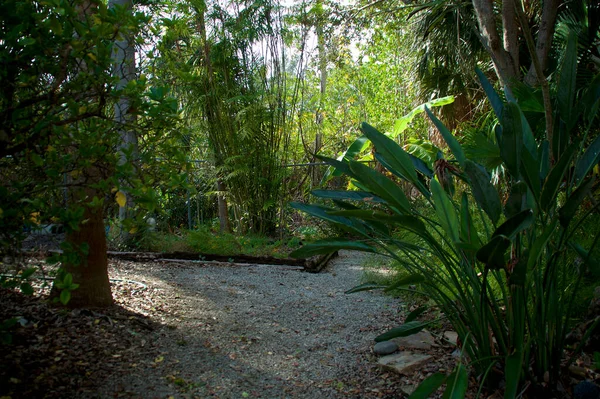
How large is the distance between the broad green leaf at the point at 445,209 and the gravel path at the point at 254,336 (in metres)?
0.98

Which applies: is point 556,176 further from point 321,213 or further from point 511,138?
point 321,213

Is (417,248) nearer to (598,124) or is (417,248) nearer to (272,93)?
(598,124)

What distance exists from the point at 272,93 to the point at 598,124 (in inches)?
178

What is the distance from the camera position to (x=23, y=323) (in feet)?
8.47

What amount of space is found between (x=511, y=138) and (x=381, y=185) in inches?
19.3

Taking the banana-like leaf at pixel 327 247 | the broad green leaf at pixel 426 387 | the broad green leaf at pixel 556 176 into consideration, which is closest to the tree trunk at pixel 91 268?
the banana-like leaf at pixel 327 247

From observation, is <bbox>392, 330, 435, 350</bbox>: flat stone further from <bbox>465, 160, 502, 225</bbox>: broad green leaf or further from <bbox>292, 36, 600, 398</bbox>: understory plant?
<bbox>465, 160, 502, 225</bbox>: broad green leaf

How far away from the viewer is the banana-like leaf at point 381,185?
1.88 meters

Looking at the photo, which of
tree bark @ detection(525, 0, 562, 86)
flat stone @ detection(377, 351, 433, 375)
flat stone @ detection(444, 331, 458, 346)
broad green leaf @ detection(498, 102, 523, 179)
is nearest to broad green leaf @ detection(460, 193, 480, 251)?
broad green leaf @ detection(498, 102, 523, 179)

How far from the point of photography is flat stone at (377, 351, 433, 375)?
2490 mm

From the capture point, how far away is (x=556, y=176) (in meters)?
1.64

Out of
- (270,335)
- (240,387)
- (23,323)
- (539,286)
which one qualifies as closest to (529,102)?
(539,286)

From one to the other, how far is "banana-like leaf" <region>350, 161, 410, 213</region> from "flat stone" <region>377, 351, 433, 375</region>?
3.26ft

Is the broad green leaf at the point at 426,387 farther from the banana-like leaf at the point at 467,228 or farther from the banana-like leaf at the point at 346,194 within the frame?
the banana-like leaf at the point at 346,194
